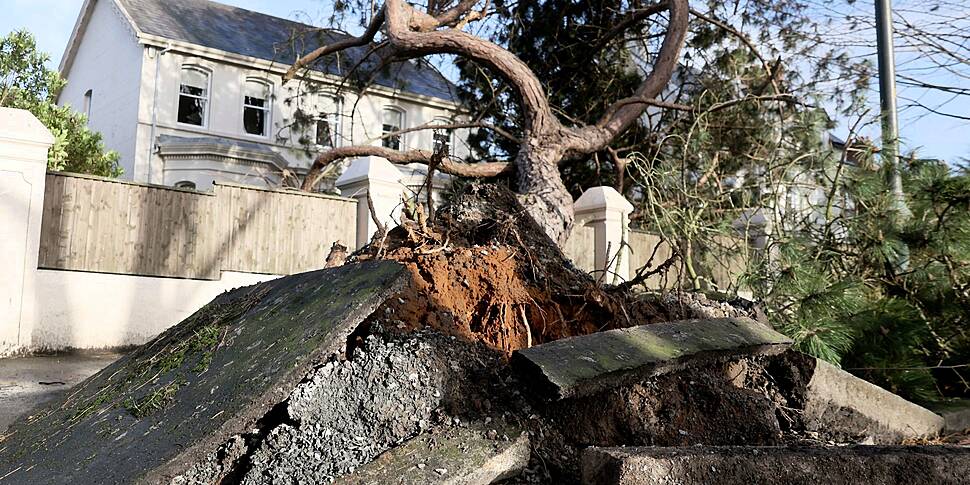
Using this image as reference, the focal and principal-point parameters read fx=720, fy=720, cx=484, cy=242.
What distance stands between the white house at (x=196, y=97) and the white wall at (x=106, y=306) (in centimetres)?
741

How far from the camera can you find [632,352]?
2.23m

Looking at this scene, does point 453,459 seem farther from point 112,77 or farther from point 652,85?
point 112,77

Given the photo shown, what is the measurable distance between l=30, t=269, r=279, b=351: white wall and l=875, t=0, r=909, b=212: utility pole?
20.6 ft

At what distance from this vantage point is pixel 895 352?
4.26 meters

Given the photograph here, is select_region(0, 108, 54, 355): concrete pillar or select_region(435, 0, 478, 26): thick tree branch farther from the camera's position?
select_region(435, 0, 478, 26): thick tree branch

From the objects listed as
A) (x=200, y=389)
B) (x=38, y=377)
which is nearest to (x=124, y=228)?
(x=38, y=377)

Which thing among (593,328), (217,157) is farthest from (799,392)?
(217,157)

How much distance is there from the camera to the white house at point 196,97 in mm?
17078

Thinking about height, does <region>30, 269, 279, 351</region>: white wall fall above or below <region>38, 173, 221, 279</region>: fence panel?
below

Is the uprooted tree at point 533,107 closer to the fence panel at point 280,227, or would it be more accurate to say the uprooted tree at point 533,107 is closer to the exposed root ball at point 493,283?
the fence panel at point 280,227

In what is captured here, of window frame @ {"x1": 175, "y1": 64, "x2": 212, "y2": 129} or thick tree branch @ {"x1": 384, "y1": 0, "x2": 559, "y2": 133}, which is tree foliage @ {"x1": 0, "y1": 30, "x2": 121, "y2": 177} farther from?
thick tree branch @ {"x1": 384, "y1": 0, "x2": 559, "y2": 133}

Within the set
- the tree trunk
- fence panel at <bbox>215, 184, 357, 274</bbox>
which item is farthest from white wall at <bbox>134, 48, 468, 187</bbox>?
the tree trunk

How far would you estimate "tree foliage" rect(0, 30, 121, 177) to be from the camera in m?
13.1

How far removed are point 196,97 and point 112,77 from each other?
2.79 meters
